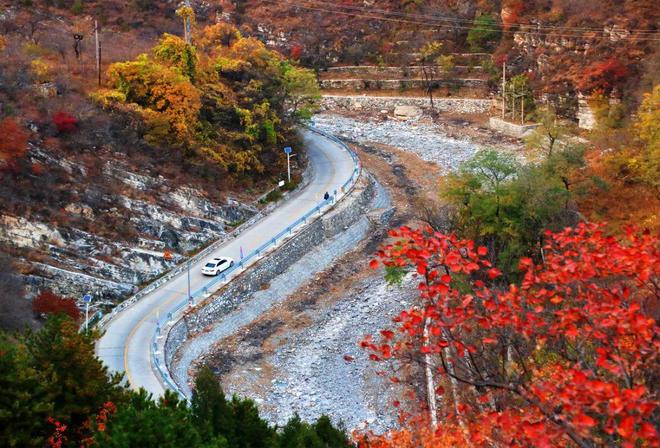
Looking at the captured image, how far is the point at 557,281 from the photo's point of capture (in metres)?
11.4

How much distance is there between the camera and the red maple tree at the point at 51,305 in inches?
1195

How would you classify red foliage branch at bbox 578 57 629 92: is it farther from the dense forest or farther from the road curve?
the road curve

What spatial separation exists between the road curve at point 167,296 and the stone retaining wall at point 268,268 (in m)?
0.75

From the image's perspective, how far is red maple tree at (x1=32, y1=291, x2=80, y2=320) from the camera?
99.6 ft

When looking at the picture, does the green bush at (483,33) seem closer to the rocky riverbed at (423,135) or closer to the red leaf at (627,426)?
the rocky riverbed at (423,135)

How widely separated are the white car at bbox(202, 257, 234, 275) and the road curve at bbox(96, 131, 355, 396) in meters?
0.30

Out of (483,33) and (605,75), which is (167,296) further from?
(483,33)

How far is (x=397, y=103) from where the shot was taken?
216 feet

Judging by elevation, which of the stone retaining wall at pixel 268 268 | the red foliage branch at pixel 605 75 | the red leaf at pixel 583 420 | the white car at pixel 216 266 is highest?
the red leaf at pixel 583 420

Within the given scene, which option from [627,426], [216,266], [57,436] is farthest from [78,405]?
[216,266]

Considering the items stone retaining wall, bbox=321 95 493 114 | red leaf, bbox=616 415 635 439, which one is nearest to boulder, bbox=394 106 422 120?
stone retaining wall, bbox=321 95 493 114

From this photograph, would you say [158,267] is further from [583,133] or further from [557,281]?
[583,133]

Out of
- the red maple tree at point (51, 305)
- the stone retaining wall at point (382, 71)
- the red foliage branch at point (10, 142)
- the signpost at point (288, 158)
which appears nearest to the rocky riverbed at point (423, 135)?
the stone retaining wall at point (382, 71)

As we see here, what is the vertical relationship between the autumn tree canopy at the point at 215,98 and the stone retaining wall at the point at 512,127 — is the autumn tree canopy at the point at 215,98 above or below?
above
